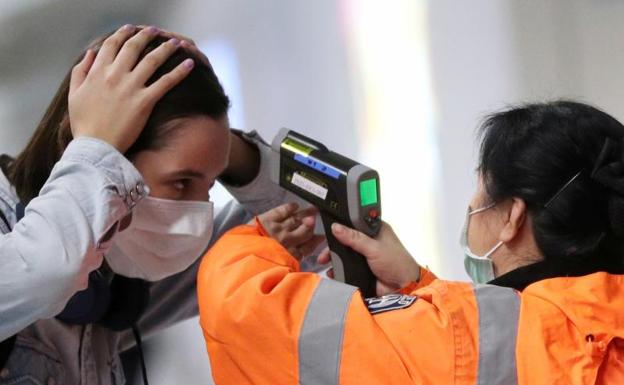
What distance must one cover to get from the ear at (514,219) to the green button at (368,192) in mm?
164

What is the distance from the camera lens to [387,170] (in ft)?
5.52

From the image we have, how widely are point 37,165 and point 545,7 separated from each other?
1068mm

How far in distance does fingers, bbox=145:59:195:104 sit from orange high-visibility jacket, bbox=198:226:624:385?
24cm

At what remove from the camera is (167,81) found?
3.07ft

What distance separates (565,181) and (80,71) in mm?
568

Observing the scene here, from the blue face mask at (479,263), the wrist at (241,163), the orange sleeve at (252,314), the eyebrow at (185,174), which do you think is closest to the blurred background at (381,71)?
the wrist at (241,163)

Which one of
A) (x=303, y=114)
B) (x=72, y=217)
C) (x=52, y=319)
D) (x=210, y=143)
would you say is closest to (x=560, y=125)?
(x=210, y=143)

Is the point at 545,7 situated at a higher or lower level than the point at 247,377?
higher

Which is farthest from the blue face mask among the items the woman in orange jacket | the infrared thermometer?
the infrared thermometer

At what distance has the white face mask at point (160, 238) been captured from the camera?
101cm

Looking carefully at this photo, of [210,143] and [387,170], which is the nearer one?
[210,143]

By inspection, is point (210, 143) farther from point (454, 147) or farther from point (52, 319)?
point (454, 147)

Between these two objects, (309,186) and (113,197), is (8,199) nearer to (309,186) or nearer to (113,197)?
(113,197)

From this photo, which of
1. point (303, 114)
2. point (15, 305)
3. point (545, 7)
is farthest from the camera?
point (303, 114)
